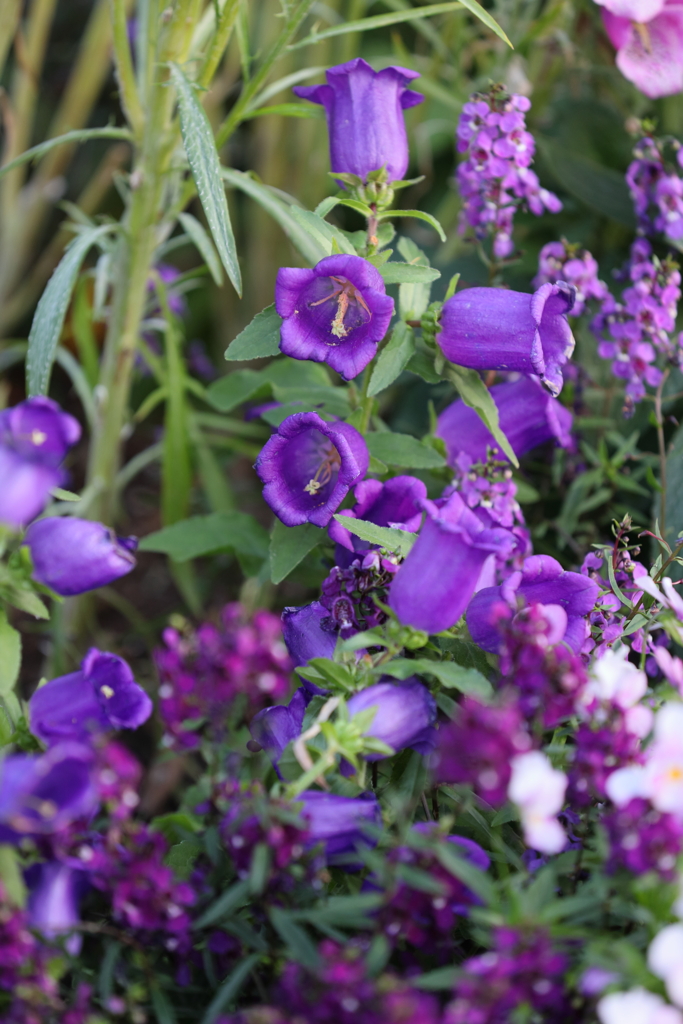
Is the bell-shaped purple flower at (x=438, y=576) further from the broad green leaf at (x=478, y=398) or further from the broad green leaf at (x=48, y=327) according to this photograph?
the broad green leaf at (x=48, y=327)

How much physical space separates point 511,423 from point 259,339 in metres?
0.31

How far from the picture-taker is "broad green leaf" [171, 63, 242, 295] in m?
0.84

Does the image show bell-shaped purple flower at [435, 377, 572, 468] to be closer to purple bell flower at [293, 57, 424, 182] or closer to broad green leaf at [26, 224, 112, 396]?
purple bell flower at [293, 57, 424, 182]

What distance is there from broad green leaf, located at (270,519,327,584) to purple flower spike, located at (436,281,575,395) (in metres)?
0.22

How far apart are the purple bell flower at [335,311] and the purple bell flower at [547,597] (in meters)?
0.23

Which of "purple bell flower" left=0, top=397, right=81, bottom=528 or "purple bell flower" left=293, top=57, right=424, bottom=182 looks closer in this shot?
"purple bell flower" left=0, top=397, right=81, bottom=528

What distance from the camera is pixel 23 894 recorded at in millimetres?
557

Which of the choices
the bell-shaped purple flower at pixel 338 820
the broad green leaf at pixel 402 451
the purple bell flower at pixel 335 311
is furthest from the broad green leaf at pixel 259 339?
the bell-shaped purple flower at pixel 338 820

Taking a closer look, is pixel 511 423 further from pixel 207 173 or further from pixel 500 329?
pixel 207 173

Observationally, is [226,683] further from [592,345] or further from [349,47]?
[349,47]

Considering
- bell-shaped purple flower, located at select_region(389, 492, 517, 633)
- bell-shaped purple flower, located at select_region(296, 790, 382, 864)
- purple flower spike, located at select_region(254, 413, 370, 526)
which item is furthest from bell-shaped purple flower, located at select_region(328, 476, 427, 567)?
bell-shaped purple flower, located at select_region(296, 790, 382, 864)

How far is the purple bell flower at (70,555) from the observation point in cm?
67

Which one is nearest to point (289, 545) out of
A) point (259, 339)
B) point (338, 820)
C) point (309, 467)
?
point (309, 467)

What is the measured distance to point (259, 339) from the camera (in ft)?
2.78
